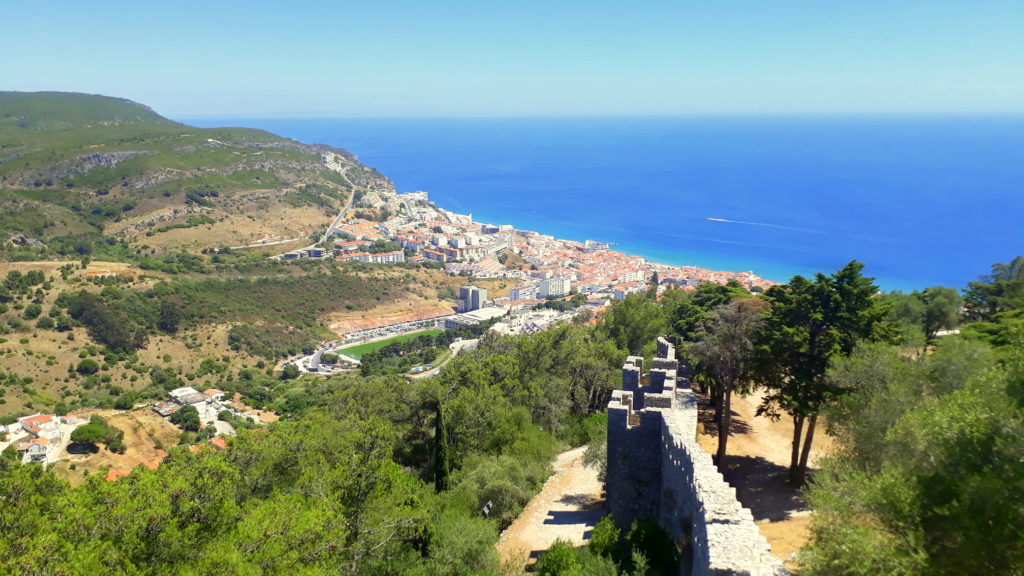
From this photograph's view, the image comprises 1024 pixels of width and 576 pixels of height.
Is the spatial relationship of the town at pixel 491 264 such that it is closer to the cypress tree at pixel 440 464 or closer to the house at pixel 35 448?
the house at pixel 35 448

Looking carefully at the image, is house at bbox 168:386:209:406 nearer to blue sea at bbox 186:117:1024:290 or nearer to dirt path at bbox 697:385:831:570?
dirt path at bbox 697:385:831:570

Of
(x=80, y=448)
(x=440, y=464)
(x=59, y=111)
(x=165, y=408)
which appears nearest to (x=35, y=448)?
(x=80, y=448)

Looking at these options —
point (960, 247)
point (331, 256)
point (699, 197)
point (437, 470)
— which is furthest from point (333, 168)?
point (437, 470)

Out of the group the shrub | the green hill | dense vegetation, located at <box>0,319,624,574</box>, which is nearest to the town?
the shrub

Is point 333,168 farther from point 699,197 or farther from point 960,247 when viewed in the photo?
point 960,247

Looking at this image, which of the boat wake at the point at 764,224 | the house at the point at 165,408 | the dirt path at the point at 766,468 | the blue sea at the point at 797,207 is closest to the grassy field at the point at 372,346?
the house at the point at 165,408
